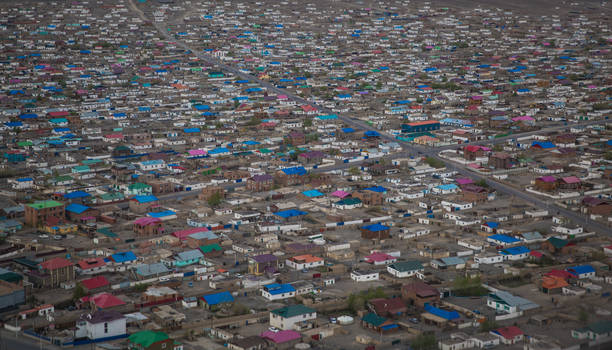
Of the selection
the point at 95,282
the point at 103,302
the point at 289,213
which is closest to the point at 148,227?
the point at 289,213

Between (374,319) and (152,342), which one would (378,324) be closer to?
→ (374,319)

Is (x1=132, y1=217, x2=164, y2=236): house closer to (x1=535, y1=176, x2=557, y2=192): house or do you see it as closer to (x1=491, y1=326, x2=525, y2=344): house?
(x1=491, y1=326, x2=525, y2=344): house

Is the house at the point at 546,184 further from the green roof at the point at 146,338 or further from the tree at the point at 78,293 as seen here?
the green roof at the point at 146,338

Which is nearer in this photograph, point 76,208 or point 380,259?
point 380,259

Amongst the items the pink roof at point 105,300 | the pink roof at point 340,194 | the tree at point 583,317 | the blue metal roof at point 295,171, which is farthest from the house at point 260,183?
the tree at point 583,317

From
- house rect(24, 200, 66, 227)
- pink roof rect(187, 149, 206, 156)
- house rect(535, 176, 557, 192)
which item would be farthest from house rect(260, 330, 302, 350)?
pink roof rect(187, 149, 206, 156)

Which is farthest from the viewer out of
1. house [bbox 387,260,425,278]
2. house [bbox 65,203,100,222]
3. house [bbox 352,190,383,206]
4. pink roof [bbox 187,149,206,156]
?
pink roof [bbox 187,149,206,156]

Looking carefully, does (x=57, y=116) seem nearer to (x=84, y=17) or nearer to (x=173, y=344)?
(x=173, y=344)
